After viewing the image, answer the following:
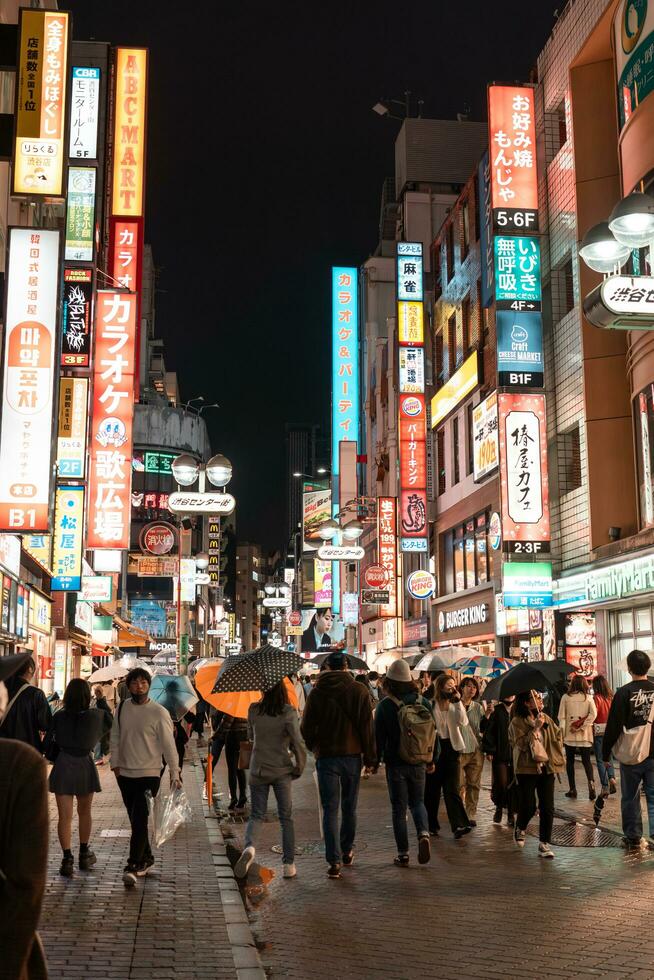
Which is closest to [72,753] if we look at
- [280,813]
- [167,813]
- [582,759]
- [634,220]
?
[167,813]

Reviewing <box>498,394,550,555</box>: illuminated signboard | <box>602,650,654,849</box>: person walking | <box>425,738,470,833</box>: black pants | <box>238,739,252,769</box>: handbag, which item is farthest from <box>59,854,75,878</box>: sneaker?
<box>498,394,550,555</box>: illuminated signboard

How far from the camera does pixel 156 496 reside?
9481 cm

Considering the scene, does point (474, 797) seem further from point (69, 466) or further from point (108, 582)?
point (108, 582)

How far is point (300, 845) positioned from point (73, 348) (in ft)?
46.9

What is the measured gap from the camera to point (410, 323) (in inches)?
1662

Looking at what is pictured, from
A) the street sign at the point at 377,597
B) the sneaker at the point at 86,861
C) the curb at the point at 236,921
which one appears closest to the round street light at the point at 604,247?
the curb at the point at 236,921

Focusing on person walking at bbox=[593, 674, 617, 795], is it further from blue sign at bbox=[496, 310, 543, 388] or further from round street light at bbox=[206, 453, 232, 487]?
blue sign at bbox=[496, 310, 543, 388]

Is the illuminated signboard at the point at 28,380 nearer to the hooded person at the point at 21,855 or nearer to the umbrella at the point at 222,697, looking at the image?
the umbrella at the point at 222,697

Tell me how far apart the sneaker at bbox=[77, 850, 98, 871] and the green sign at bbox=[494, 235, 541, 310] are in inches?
773

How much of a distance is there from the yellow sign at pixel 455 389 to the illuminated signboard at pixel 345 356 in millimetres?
22238

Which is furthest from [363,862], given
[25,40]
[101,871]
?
[25,40]

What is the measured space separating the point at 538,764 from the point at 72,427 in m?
17.4

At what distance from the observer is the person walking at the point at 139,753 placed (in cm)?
968

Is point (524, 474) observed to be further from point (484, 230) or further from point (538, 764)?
point (538, 764)
